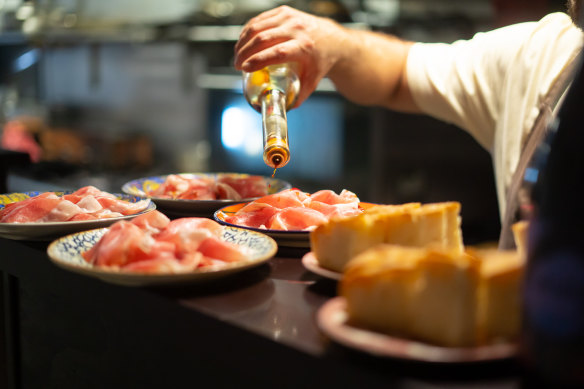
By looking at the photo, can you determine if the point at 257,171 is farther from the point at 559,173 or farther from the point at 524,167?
the point at 559,173

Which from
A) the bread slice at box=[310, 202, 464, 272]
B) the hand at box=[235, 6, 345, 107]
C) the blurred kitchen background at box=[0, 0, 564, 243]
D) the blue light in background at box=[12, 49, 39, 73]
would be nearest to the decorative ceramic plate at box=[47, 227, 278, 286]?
the bread slice at box=[310, 202, 464, 272]

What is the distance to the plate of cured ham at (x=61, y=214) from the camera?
1.13 m

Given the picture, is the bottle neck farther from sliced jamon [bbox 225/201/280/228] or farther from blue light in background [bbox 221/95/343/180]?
blue light in background [bbox 221/95/343/180]

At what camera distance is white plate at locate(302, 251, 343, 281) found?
858mm

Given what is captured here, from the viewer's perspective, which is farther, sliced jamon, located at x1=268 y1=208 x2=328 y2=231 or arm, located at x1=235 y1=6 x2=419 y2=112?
arm, located at x1=235 y1=6 x2=419 y2=112

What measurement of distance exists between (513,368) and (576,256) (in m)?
0.15

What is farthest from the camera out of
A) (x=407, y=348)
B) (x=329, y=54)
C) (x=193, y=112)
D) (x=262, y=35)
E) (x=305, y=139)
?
(x=193, y=112)

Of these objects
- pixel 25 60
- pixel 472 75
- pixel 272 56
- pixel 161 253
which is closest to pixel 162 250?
pixel 161 253

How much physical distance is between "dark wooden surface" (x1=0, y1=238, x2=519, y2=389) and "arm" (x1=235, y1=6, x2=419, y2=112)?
69cm

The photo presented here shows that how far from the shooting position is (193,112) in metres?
5.78

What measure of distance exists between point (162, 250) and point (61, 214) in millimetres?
366

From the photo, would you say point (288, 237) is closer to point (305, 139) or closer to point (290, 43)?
point (290, 43)

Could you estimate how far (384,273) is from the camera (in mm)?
646

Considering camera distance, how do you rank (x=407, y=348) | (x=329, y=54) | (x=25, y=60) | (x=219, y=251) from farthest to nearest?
(x=25, y=60) → (x=329, y=54) → (x=219, y=251) → (x=407, y=348)
